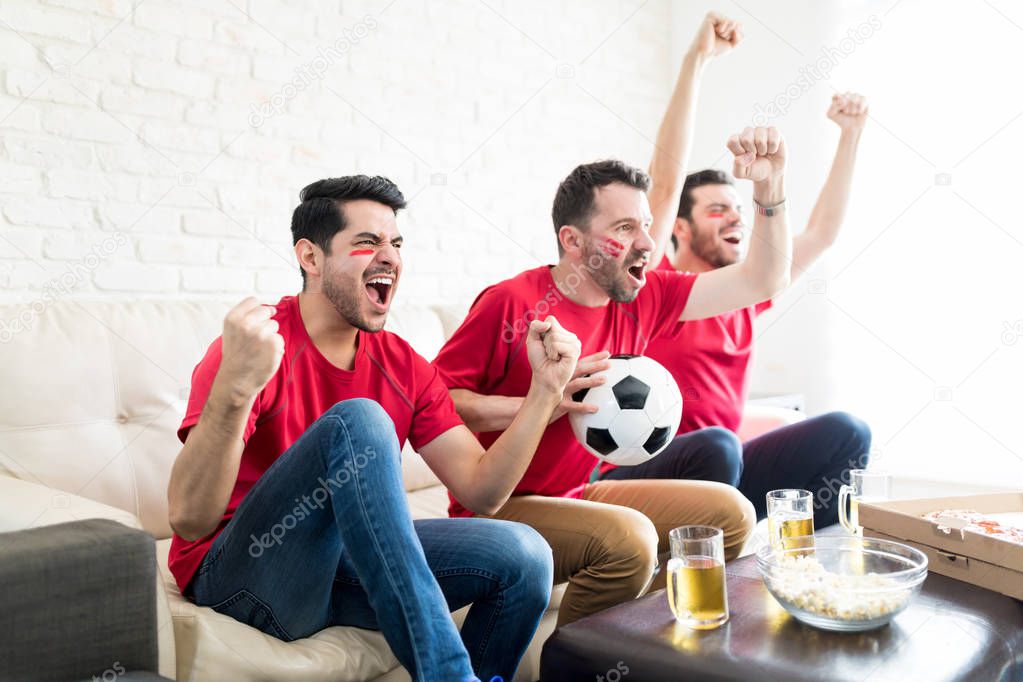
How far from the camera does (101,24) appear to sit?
7.38 ft

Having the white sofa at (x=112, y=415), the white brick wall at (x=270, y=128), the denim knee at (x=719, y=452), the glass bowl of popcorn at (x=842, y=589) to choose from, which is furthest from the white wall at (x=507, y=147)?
the glass bowl of popcorn at (x=842, y=589)

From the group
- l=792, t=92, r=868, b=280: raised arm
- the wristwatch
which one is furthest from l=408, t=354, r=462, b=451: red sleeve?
l=792, t=92, r=868, b=280: raised arm

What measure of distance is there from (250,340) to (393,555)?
0.36m

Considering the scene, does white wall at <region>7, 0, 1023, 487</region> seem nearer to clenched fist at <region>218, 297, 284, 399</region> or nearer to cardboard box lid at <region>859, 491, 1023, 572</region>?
clenched fist at <region>218, 297, 284, 399</region>

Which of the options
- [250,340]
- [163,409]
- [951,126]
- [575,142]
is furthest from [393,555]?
[951,126]

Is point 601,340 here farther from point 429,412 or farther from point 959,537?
point 959,537

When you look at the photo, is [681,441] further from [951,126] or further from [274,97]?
[951,126]

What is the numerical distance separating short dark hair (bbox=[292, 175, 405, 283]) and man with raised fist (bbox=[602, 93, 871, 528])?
842 mm

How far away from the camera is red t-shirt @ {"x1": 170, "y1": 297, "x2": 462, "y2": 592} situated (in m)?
1.47

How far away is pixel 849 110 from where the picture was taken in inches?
96.6

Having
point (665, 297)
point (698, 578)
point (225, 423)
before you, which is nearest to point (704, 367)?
point (665, 297)

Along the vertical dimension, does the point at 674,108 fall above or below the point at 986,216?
above

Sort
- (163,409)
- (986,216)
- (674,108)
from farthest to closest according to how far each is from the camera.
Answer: (986,216), (674,108), (163,409)

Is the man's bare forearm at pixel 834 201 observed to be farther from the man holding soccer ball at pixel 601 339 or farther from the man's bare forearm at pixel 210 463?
the man's bare forearm at pixel 210 463
